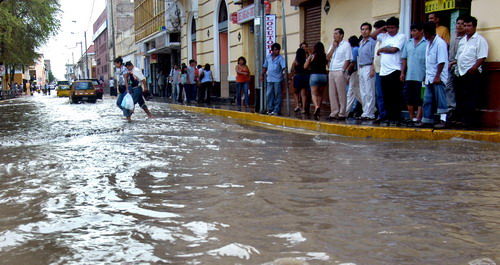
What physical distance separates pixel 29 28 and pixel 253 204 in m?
35.9

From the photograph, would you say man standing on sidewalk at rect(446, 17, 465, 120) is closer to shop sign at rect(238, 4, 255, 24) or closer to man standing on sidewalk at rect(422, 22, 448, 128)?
man standing on sidewalk at rect(422, 22, 448, 128)

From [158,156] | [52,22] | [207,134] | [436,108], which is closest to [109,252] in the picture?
[158,156]

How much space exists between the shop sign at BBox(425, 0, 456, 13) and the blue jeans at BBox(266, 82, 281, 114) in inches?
153

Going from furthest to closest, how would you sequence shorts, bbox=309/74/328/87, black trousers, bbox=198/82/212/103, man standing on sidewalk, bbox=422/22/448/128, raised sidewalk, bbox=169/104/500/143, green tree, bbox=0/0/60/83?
green tree, bbox=0/0/60/83 < black trousers, bbox=198/82/212/103 < shorts, bbox=309/74/328/87 < man standing on sidewalk, bbox=422/22/448/128 < raised sidewalk, bbox=169/104/500/143

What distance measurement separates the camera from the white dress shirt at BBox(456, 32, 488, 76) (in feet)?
24.4

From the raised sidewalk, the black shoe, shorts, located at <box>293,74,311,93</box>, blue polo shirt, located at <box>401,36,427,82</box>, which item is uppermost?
blue polo shirt, located at <box>401,36,427,82</box>

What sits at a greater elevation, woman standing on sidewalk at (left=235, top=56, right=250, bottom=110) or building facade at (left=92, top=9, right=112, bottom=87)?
building facade at (left=92, top=9, right=112, bottom=87)

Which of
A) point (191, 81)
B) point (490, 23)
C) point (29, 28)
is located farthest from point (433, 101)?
point (29, 28)

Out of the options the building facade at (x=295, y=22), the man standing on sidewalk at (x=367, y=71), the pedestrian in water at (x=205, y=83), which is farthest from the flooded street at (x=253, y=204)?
the pedestrian in water at (x=205, y=83)

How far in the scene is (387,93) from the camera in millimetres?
8805

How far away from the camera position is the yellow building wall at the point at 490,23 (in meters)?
7.81

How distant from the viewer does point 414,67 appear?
8.16 metres

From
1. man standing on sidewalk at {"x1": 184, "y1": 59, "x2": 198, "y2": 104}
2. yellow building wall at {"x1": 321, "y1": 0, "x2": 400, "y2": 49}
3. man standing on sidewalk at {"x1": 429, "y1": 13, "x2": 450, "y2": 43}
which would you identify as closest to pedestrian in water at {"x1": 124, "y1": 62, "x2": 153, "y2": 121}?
yellow building wall at {"x1": 321, "y1": 0, "x2": 400, "y2": 49}

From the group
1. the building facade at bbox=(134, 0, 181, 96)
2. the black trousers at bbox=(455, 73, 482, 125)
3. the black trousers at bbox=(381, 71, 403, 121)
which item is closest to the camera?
the black trousers at bbox=(455, 73, 482, 125)
